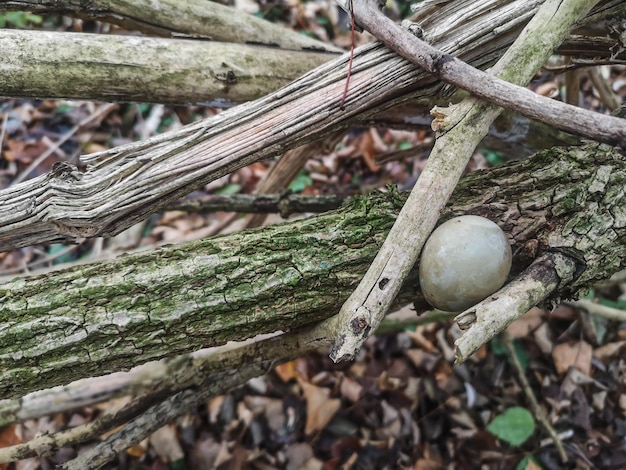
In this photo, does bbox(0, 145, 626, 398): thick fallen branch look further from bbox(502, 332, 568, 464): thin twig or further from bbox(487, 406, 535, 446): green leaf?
bbox(487, 406, 535, 446): green leaf

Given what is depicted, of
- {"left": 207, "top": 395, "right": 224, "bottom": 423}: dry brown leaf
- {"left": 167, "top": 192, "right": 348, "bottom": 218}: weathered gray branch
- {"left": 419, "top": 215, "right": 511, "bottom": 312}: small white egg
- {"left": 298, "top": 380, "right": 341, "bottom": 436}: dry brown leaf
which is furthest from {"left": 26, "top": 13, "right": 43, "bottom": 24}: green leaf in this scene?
{"left": 419, "top": 215, "right": 511, "bottom": 312}: small white egg

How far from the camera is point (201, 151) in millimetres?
1223

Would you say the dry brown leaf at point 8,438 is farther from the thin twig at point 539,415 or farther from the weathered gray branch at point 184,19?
the thin twig at point 539,415

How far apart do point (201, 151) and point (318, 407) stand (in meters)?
1.46

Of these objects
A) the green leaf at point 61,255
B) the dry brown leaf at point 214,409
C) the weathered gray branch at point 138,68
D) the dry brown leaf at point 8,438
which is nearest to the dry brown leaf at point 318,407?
the dry brown leaf at point 214,409

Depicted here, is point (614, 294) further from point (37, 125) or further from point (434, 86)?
point (37, 125)

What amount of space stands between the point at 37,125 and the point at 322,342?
2.83m

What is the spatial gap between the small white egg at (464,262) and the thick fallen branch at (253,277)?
94 mm

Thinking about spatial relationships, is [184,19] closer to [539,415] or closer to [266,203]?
[266,203]

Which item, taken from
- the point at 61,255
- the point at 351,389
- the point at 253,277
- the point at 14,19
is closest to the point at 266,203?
the point at 253,277

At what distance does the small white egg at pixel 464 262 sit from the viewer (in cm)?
112

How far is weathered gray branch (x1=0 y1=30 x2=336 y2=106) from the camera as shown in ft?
4.51

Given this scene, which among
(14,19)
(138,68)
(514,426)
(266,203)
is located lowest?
(514,426)

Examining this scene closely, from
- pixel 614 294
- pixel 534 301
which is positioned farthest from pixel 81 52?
pixel 614 294
